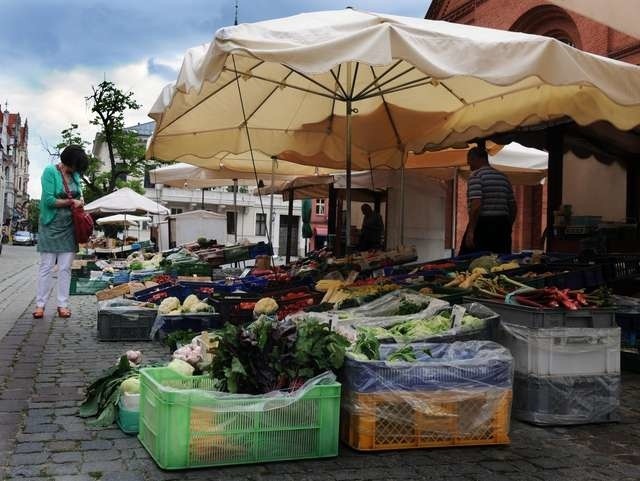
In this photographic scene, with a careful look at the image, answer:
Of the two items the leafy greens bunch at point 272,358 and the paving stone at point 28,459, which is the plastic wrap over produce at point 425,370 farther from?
the paving stone at point 28,459

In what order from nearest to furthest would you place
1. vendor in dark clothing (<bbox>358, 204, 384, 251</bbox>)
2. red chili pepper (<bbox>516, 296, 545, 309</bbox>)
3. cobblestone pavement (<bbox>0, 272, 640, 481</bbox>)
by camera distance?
cobblestone pavement (<bbox>0, 272, 640, 481</bbox>), red chili pepper (<bbox>516, 296, 545, 309</bbox>), vendor in dark clothing (<bbox>358, 204, 384, 251</bbox>)

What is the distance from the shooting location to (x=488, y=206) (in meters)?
7.63

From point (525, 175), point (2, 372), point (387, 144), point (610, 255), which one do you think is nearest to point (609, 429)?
point (610, 255)

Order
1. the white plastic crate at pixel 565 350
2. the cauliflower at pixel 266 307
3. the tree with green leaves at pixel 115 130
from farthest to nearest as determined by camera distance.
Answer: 1. the tree with green leaves at pixel 115 130
2. the cauliflower at pixel 266 307
3. the white plastic crate at pixel 565 350

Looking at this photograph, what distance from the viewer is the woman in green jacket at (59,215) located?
8.05 m

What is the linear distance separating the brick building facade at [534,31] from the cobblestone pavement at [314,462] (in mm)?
10823

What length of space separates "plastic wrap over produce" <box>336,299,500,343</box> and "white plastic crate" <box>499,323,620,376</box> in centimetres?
23

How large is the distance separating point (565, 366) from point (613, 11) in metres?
2.45

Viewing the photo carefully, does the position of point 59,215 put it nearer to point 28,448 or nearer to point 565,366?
point 28,448

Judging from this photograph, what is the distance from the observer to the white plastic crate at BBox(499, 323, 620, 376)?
437 centimetres

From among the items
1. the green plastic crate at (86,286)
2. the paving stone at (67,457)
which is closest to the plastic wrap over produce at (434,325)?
the paving stone at (67,457)

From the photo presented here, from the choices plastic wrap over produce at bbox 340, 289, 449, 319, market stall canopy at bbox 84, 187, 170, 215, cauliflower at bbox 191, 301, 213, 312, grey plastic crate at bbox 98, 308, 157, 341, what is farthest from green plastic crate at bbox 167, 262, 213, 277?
market stall canopy at bbox 84, 187, 170, 215

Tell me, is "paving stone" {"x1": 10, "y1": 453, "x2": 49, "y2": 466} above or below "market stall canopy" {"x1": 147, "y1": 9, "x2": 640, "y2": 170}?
below

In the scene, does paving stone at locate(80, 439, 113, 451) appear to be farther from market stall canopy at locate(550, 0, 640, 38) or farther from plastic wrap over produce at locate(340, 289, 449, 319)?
market stall canopy at locate(550, 0, 640, 38)
